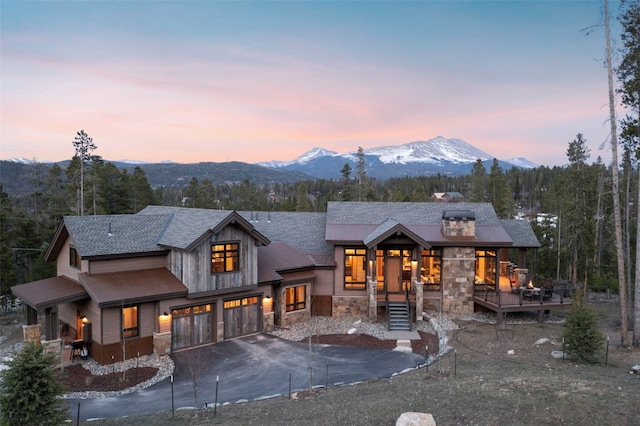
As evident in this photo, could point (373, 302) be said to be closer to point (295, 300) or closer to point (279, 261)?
point (295, 300)

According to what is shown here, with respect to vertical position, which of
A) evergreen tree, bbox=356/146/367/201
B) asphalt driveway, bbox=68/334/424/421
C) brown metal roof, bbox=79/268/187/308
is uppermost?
evergreen tree, bbox=356/146/367/201

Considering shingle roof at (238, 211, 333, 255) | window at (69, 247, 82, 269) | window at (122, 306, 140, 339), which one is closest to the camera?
window at (122, 306, 140, 339)

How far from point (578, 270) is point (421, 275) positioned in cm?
1749

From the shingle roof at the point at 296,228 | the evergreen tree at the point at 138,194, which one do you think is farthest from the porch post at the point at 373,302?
the evergreen tree at the point at 138,194

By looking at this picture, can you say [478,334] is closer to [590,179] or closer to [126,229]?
[126,229]

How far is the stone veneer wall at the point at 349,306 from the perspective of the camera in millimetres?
23250

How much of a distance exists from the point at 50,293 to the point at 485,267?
70.7 feet

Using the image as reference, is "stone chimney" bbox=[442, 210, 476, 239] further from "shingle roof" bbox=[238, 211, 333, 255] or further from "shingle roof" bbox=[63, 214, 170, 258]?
"shingle roof" bbox=[63, 214, 170, 258]

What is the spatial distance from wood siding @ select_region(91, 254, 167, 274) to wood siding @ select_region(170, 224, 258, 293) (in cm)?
68

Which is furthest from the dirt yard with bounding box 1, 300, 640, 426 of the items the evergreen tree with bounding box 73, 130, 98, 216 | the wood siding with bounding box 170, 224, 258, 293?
the evergreen tree with bounding box 73, 130, 98, 216

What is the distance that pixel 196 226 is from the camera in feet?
63.5

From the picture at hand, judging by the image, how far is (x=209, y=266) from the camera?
61.1 ft

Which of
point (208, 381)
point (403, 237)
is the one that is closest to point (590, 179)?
point (403, 237)

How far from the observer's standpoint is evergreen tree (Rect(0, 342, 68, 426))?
8.73 metres
